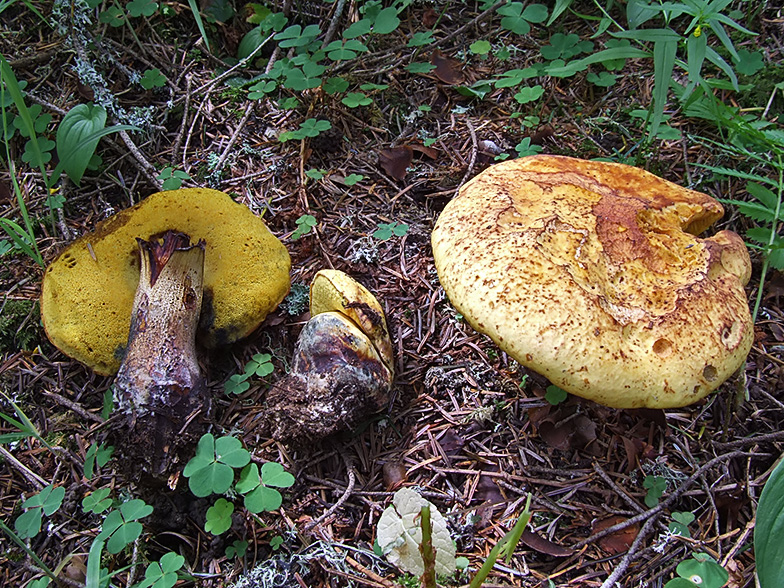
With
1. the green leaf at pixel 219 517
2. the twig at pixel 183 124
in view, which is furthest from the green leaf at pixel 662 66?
the twig at pixel 183 124

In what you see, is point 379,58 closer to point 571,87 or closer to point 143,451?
point 571,87

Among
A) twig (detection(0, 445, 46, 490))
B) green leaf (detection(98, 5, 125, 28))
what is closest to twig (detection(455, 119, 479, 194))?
green leaf (detection(98, 5, 125, 28))

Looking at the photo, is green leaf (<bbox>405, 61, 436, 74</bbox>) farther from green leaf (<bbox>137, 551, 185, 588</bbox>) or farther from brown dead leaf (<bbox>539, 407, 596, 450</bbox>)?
green leaf (<bbox>137, 551, 185, 588</bbox>)

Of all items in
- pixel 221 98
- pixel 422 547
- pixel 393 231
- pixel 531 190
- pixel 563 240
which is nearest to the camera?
pixel 422 547

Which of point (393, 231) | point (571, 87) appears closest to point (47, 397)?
point (393, 231)

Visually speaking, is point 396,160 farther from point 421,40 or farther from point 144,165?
point 144,165

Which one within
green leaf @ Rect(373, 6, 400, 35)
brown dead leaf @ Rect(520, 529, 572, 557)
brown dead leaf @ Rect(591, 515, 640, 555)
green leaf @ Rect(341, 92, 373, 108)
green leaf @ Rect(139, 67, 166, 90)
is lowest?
brown dead leaf @ Rect(591, 515, 640, 555)

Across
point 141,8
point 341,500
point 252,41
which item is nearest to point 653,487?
point 341,500
